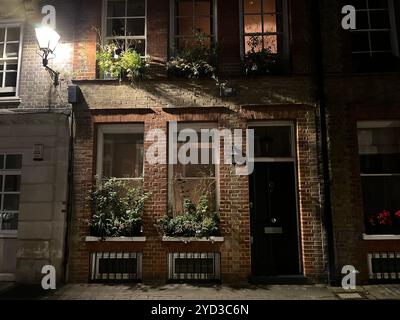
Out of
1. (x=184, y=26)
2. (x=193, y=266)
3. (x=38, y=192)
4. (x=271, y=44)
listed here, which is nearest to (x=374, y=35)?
(x=271, y=44)

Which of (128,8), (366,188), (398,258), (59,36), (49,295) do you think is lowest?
(49,295)

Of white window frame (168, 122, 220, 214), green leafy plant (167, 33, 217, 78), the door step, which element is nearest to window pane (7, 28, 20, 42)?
green leafy plant (167, 33, 217, 78)

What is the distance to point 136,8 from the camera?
9.22 meters

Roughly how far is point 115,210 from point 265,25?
5554mm

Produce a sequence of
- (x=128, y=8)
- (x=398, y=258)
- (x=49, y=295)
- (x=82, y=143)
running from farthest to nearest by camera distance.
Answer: (x=128, y=8)
(x=82, y=143)
(x=398, y=258)
(x=49, y=295)

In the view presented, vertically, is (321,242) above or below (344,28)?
below

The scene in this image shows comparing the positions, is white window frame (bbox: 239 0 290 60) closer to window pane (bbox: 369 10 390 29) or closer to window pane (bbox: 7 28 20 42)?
window pane (bbox: 369 10 390 29)

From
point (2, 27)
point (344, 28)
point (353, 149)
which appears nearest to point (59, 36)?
point (2, 27)

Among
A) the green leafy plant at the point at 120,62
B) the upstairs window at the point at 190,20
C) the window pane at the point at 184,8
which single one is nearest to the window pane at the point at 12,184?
the green leafy plant at the point at 120,62

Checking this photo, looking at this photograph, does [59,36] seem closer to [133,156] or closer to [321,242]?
[133,156]

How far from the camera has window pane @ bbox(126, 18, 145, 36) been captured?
9.13 m

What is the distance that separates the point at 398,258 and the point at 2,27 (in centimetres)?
1059

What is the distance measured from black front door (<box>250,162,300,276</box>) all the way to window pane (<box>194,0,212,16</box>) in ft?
12.8

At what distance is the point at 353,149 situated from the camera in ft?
26.8
